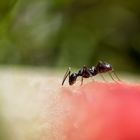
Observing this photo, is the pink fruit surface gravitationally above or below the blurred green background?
below

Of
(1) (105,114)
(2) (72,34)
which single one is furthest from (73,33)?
(1) (105,114)

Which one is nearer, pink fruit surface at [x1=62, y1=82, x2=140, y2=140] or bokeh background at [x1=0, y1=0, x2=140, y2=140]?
pink fruit surface at [x1=62, y1=82, x2=140, y2=140]

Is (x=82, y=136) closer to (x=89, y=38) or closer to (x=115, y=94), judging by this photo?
(x=115, y=94)

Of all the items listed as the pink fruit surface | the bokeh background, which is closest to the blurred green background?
the bokeh background

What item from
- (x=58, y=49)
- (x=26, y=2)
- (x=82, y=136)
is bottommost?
(x=82, y=136)

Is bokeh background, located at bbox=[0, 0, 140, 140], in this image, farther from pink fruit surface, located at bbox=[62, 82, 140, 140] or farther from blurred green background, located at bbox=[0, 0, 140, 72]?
pink fruit surface, located at bbox=[62, 82, 140, 140]

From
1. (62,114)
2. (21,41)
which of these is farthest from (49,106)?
(21,41)

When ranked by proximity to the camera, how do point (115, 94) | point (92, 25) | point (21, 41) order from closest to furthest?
1. point (115, 94)
2. point (21, 41)
3. point (92, 25)
